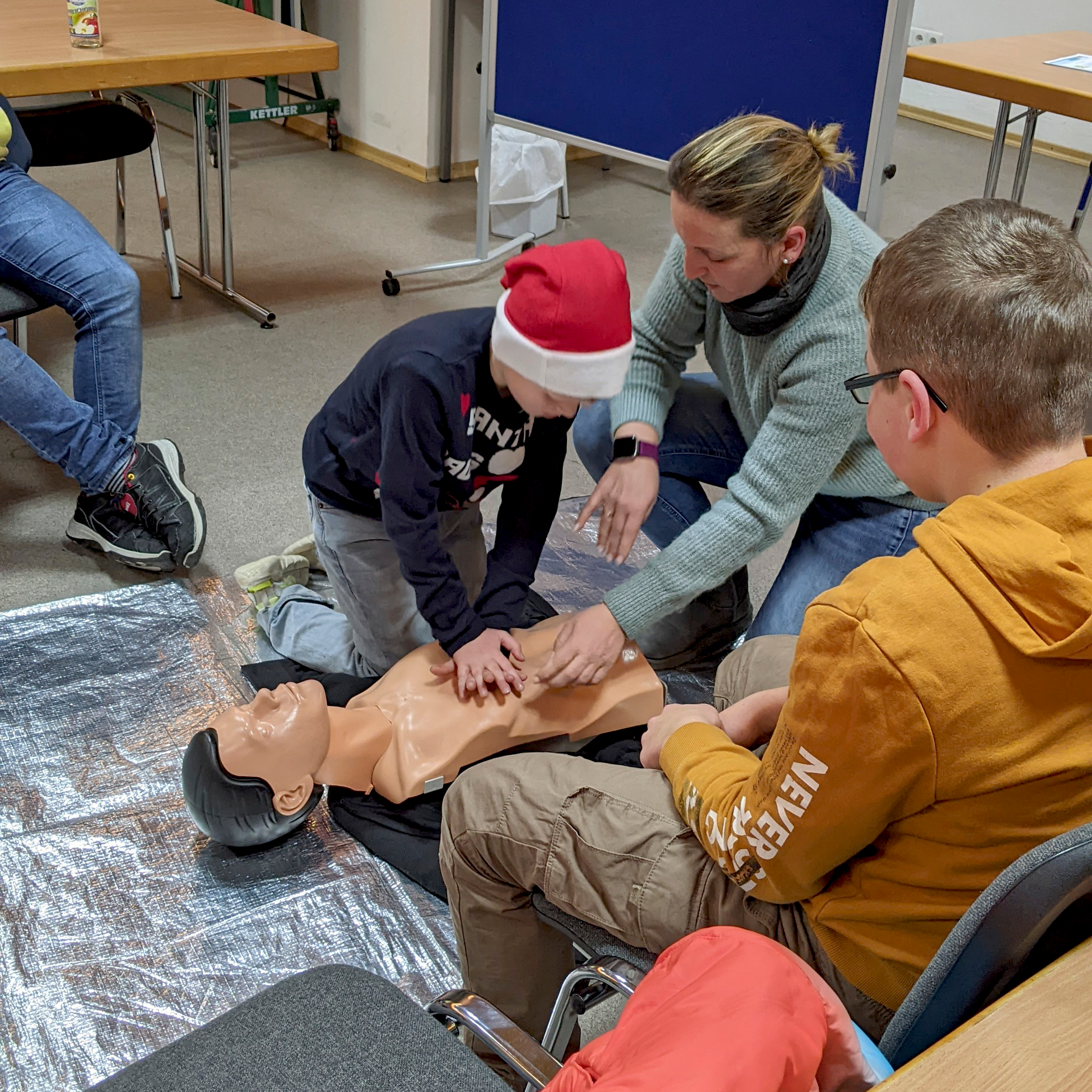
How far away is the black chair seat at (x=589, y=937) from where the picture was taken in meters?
1.11

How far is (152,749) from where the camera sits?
180 cm

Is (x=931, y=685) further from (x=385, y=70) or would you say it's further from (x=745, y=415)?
(x=385, y=70)

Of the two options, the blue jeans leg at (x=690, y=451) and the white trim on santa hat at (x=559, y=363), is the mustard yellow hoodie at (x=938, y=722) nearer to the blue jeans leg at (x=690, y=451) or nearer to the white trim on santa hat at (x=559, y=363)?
the white trim on santa hat at (x=559, y=363)

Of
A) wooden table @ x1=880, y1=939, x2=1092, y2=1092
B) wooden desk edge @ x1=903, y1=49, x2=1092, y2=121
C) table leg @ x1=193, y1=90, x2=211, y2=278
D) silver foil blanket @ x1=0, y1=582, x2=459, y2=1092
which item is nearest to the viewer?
wooden table @ x1=880, y1=939, x2=1092, y2=1092

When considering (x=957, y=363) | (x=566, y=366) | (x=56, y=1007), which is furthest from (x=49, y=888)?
(x=957, y=363)

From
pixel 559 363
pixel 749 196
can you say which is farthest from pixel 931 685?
pixel 749 196

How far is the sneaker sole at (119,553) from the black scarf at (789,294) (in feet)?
3.91

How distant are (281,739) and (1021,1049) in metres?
1.05

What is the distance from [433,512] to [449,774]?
378 mm

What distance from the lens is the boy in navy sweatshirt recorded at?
1472mm

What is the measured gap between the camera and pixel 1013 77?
3150mm

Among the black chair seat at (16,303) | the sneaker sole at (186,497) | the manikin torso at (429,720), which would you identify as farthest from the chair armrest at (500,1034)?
the black chair seat at (16,303)

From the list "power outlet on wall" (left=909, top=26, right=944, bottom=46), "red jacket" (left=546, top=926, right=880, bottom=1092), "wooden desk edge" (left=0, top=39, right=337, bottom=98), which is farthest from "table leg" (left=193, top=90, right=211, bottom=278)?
"power outlet on wall" (left=909, top=26, right=944, bottom=46)

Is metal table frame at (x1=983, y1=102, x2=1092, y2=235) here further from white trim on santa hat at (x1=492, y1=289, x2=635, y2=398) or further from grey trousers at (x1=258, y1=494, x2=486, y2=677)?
white trim on santa hat at (x1=492, y1=289, x2=635, y2=398)
